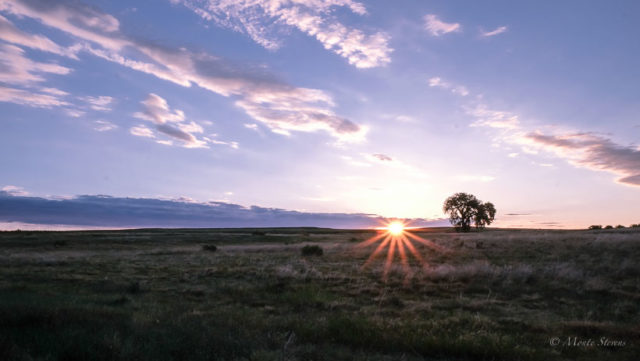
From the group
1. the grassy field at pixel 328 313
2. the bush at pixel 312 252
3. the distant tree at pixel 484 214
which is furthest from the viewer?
the distant tree at pixel 484 214

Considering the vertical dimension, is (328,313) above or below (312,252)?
above

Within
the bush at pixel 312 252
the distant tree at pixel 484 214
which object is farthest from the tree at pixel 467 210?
the bush at pixel 312 252

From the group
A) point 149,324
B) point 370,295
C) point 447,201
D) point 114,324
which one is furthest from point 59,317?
point 447,201

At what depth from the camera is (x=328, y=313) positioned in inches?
440

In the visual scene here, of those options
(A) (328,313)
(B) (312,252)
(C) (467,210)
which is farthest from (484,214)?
(A) (328,313)

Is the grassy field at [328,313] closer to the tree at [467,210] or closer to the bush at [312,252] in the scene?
the bush at [312,252]

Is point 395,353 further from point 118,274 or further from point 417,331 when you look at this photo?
point 118,274

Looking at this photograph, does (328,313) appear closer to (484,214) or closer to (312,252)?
(312,252)

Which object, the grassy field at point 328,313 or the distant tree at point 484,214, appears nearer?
the grassy field at point 328,313

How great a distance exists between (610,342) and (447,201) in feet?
273

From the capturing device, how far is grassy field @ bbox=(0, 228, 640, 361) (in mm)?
7023

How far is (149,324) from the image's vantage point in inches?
336

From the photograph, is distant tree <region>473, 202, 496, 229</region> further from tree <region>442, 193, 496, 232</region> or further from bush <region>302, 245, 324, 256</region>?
bush <region>302, 245, 324, 256</region>

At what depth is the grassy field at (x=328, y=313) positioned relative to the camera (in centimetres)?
702
